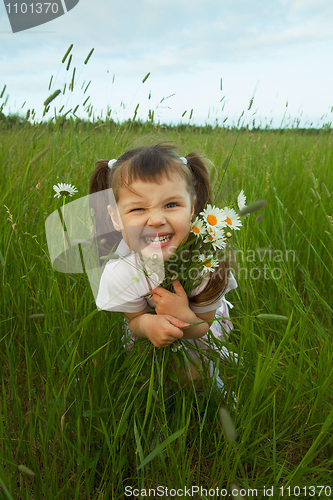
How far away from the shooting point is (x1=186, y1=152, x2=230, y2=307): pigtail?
1236 mm

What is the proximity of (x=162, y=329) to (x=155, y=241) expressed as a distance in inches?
12.3

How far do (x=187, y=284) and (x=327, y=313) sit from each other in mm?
998

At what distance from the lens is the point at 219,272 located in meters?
1.26

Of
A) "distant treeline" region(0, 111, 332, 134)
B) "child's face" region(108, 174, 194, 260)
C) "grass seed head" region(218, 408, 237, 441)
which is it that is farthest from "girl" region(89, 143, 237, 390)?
"distant treeline" region(0, 111, 332, 134)

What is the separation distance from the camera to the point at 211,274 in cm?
125

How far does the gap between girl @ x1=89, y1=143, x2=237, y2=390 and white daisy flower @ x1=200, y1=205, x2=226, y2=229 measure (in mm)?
133

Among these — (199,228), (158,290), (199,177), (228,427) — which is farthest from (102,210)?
(228,427)

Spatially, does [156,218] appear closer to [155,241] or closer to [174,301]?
[155,241]

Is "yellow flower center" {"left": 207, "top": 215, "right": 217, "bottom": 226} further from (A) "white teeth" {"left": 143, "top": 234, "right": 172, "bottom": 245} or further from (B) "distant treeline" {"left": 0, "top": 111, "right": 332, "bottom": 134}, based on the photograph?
(B) "distant treeline" {"left": 0, "top": 111, "right": 332, "bottom": 134}

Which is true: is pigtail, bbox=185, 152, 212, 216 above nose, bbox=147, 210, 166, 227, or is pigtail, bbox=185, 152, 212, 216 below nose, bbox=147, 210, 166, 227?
above

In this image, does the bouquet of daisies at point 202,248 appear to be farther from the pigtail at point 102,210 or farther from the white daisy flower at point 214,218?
the pigtail at point 102,210

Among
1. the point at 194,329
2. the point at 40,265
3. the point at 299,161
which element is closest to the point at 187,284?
the point at 194,329

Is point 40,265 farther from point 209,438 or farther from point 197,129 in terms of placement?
point 197,129

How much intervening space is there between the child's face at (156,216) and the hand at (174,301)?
119 mm
